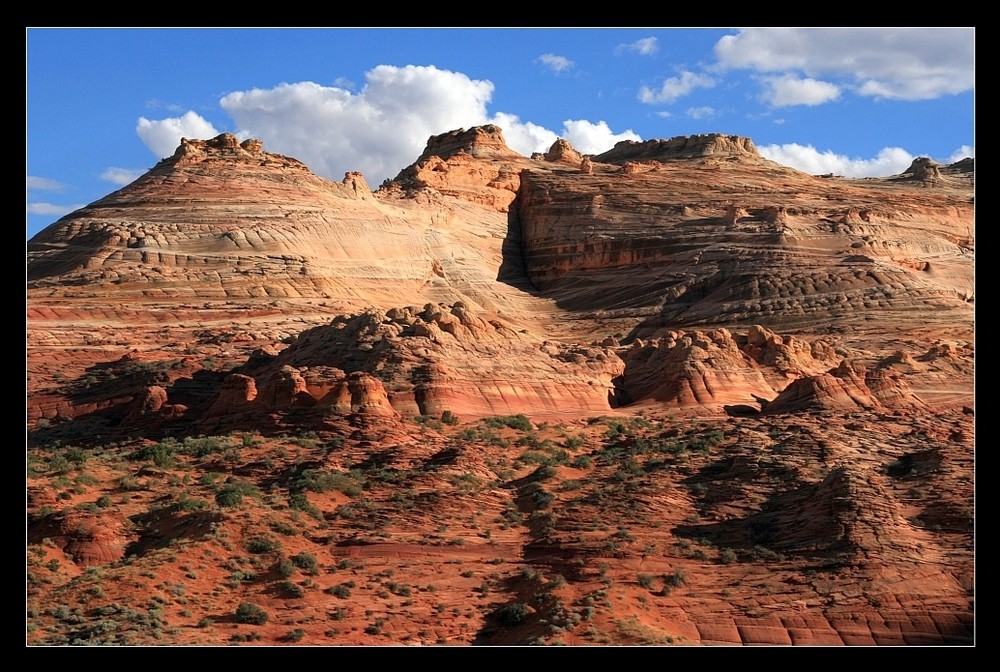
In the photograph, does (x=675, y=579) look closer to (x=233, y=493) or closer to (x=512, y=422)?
(x=233, y=493)

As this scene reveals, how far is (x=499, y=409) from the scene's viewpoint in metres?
41.0

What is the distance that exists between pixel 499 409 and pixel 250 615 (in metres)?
15.9

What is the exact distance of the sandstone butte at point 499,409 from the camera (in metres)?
27.0

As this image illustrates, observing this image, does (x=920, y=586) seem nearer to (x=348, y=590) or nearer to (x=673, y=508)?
(x=673, y=508)

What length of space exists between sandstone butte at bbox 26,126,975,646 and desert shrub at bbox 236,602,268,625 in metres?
0.06

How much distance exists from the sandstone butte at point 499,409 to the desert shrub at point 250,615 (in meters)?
0.06

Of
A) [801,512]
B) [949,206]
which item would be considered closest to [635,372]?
[801,512]

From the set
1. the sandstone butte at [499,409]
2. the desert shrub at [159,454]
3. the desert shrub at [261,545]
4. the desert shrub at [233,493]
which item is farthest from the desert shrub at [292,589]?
the desert shrub at [159,454]

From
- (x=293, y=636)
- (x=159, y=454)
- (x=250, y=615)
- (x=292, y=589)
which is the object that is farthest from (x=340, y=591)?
(x=159, y=454)

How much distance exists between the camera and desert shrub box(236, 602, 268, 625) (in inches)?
1023

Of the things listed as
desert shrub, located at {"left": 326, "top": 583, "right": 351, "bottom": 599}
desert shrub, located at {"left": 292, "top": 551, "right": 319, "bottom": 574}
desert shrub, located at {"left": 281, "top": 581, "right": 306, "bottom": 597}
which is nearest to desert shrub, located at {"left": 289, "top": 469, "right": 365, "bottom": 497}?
desert shrub, located at {"left": 292, "top": 551, "right": 319, "bottom": 574}

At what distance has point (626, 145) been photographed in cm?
8519

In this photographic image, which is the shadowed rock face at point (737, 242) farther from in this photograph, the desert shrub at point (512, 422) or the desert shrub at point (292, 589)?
the desert shrub at point (292, 589)

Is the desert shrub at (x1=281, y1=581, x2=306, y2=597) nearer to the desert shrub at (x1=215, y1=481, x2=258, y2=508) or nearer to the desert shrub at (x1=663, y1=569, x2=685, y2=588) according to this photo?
the desert shrub at (x1=215, y1=481, x2=258, y2=508)
